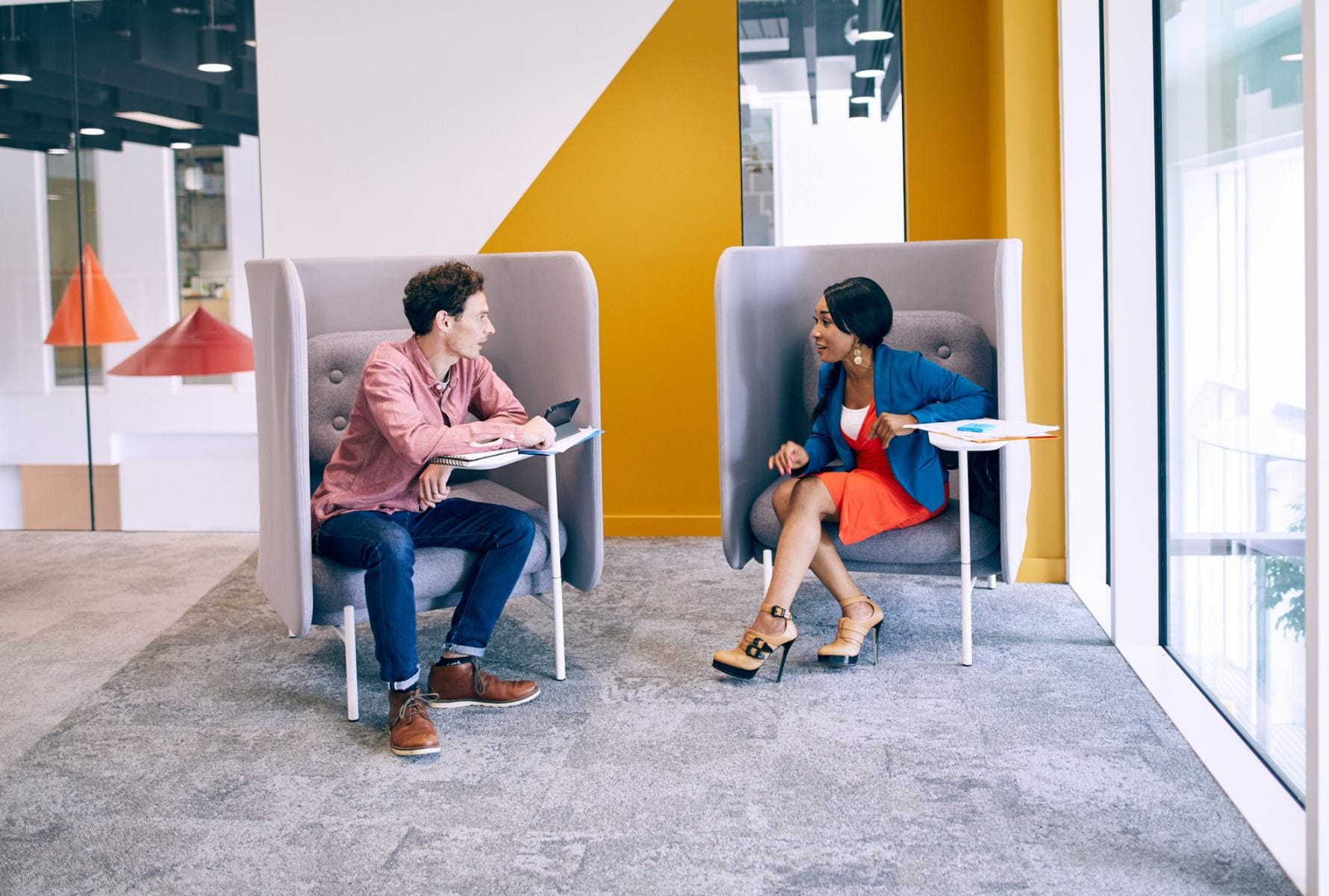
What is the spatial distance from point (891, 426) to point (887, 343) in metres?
0.51

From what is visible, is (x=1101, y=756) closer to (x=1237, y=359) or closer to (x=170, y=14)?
(x=1237, y=359)

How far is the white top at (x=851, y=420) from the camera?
3.34 metres

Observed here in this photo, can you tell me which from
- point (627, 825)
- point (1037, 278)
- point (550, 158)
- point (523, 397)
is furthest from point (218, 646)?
point (1037, 278)

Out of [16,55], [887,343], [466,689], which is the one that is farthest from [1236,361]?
[16,55]

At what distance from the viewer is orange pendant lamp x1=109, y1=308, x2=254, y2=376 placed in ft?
17.3

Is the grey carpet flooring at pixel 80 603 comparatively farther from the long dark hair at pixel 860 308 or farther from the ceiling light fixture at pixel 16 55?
the long dark hair at pixel 860 308

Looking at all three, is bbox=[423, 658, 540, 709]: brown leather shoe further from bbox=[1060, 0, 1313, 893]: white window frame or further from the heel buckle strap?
bbox=[1060, 0, 1313, 893]: white window frame

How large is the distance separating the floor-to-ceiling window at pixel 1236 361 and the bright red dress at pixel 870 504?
2.13 feet

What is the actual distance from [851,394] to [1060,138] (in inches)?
48.0

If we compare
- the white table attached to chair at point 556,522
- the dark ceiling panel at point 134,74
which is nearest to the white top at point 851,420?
the white table attached to chair at point 556,522

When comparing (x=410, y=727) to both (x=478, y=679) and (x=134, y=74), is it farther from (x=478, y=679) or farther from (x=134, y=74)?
(x=134, y=74)

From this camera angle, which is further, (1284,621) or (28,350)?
(28,350)

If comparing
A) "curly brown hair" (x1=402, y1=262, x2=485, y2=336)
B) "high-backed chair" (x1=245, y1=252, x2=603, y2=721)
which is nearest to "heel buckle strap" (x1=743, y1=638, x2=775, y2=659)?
"high-backed chair" (x1=245, y1=252, x2=603, y2=721)

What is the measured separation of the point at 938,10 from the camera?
4.71m
